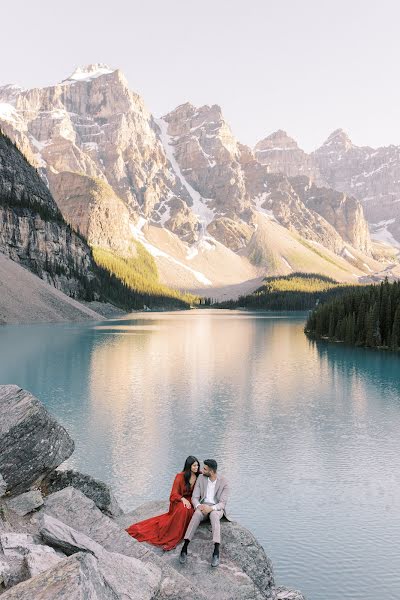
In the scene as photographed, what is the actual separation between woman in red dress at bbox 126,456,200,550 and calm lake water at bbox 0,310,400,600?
3470mm

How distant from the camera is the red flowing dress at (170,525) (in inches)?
510

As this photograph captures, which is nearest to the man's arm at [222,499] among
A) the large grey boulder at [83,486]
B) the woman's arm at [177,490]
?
the woman's arm at [177,490]

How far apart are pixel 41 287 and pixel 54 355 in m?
70.0

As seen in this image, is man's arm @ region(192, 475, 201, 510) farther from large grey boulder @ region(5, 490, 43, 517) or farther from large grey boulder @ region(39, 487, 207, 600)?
large grey boulder @ region(5, 490, 43, 517)

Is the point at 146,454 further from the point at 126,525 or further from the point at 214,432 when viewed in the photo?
the point at 126,525

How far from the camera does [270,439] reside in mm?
28875

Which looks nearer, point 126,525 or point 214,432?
point 126,525

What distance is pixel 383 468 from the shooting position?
24.0 metres

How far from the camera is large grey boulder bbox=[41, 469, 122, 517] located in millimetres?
15344

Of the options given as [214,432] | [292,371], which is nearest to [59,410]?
[214,432]

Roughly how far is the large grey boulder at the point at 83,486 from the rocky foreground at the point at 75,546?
3 cm

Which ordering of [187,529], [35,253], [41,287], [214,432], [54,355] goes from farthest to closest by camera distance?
1. [35,253]
2. [41,287]
3. [54,355]
4. [214,432]
5. [187,529]

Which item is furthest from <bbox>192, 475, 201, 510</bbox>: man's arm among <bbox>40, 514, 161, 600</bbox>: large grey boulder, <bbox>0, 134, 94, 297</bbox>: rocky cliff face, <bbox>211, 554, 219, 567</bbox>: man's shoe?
<bbox>0, 134, 94, 297</bbox>: rocky cliff face

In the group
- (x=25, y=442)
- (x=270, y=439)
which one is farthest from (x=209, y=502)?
(x=270, y=439)
